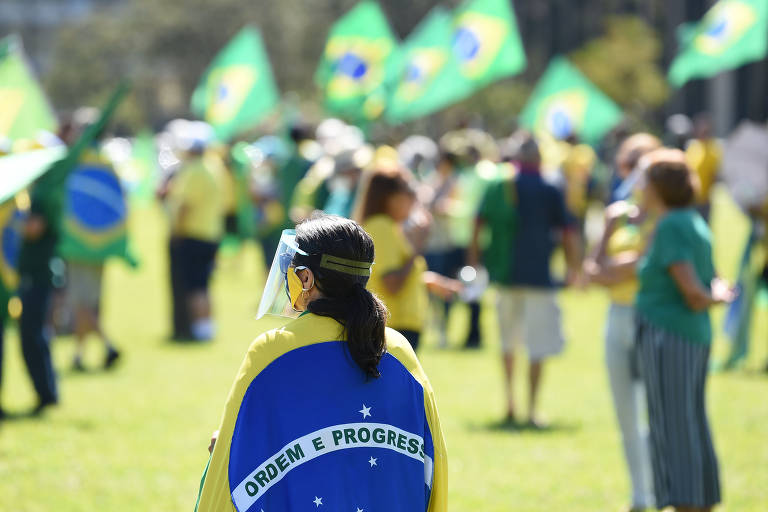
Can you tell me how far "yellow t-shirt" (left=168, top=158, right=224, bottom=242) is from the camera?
12094 millimetres

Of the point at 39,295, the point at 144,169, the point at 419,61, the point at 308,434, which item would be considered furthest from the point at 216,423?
the point at 144,169

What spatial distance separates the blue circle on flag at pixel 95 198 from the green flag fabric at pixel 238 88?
5879 mm

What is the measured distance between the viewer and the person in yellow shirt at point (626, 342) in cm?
609

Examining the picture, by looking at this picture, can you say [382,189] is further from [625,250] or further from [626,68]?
[626,68]

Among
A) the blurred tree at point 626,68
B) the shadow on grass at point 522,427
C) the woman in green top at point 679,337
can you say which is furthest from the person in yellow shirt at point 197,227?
the blurred tree at point 626,68

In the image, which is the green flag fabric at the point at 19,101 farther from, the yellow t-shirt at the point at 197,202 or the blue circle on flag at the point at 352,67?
the blue circle on flag at the point at 352,67

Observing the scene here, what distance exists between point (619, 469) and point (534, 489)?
2.57 ft

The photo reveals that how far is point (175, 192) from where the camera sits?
40.3 feet

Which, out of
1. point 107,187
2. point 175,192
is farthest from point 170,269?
point 107,187

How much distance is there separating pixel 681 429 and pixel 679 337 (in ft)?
1.37

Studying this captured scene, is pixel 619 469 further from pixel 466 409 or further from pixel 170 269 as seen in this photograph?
pixel 170 269

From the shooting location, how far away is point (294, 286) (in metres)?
3.18

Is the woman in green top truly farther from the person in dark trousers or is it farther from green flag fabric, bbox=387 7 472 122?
green flag fabric, bbox=387 7 472 122

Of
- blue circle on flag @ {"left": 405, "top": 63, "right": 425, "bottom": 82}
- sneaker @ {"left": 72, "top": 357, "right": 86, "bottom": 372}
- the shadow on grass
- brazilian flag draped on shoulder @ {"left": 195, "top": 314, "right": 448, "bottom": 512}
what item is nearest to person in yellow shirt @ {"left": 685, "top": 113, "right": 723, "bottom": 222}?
blue circle on flag @ {"left": 405, "top": 63, "right": 425, "bottom": 82}
